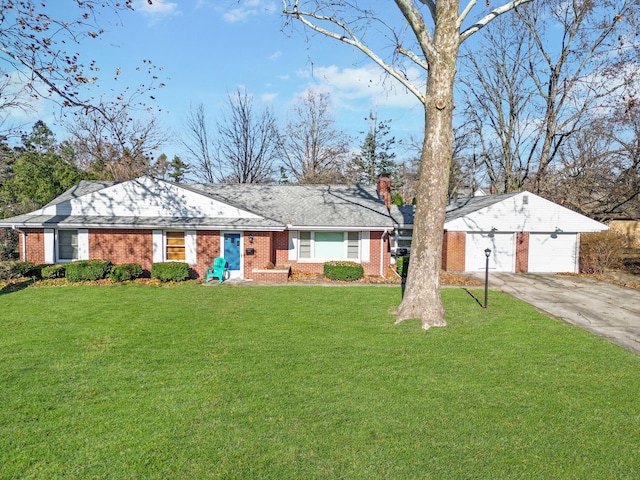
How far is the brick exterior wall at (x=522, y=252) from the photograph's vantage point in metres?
18.2

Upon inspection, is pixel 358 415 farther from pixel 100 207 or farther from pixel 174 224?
pixel 100 207

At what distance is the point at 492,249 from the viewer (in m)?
18.4

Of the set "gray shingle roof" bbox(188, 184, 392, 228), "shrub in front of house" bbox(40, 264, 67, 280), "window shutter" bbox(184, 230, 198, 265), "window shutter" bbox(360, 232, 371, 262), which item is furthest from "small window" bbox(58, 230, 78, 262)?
"window shutter" bbox(360, 232, 371, 262)

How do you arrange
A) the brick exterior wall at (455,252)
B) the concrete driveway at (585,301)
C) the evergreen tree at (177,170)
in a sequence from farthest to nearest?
1. the evergreen tree at (177,170)
2. the brick exterior wall at (455,252)
3. the concrete driveway at (585,301)

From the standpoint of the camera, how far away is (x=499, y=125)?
2794 cm

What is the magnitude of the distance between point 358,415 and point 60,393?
152 inches

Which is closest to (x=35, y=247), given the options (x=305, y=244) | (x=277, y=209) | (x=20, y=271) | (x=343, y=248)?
(x=20, y=271)

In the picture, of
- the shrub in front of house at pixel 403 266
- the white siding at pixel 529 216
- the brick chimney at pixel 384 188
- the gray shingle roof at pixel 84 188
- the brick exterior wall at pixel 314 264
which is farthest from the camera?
the brick chimney at pixel 384 188

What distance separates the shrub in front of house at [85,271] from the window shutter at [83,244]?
1383 mm

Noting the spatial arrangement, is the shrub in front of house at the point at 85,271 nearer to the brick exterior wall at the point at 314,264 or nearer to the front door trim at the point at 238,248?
the front door trim at the point at 238,248

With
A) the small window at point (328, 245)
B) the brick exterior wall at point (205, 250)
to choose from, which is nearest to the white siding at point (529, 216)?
the small window at point (328, 245)

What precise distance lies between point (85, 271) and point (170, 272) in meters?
3.07

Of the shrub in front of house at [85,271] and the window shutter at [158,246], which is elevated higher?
the window shutter at [158,246]

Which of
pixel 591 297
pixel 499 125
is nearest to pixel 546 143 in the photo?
pixel 499 125
